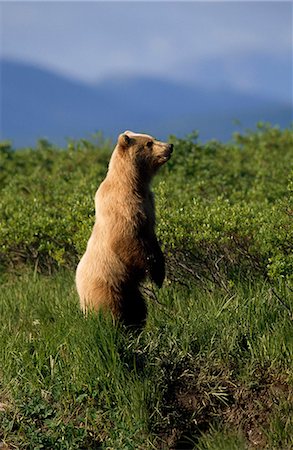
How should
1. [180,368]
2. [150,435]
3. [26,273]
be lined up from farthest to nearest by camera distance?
1. [26,273]
2. [180,368]
3. [150,435]

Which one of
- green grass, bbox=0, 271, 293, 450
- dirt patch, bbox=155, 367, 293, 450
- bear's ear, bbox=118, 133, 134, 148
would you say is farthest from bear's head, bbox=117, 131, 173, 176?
dirt patch, bbox=155, 367, 293, 450

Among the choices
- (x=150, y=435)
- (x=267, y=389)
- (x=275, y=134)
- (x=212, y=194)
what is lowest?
(x=150, y=435)

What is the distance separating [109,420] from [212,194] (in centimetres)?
487

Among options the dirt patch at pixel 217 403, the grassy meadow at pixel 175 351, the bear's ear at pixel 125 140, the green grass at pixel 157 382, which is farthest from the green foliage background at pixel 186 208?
the bear's ear at pixel 125 140

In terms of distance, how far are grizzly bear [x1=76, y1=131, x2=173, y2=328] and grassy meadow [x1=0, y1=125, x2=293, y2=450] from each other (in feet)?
0.57

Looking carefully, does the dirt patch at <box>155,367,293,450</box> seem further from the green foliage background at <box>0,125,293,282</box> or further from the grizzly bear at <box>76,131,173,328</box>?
the green foliage background at <box>0,125,293,282</box>

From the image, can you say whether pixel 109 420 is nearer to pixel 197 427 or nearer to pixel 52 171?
pixel 197 427

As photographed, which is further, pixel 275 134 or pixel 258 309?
pixel 275 134

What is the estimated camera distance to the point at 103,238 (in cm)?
612

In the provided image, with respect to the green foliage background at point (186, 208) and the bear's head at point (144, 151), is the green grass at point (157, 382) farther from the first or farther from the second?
the bear's head at point (144, 151)

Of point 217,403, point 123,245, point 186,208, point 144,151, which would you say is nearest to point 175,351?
point 217,403

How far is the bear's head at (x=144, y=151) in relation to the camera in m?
6.38

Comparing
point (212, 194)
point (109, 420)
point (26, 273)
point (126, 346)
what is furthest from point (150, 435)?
point (212, 194)

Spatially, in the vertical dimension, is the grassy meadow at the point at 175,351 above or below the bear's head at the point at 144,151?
below
